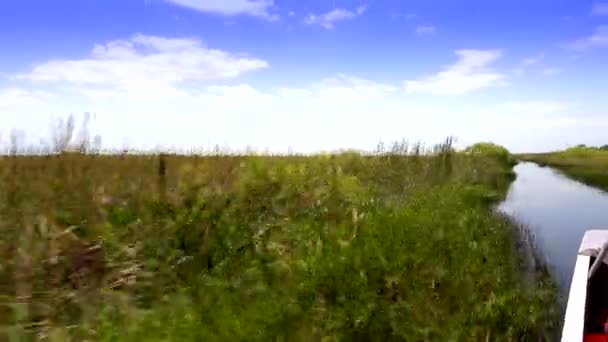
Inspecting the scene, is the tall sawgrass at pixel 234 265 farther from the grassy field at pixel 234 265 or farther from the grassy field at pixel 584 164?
the grassy field at pixel 584 164

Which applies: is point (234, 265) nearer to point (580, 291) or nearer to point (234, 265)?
point (234, 265)

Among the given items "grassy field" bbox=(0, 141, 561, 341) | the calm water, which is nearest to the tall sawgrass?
"grassy field" bbox=(0, 141, 561, 341)

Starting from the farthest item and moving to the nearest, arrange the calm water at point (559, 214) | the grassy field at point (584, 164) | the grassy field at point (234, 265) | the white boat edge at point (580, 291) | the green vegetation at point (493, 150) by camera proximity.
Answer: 1. the green vegetation at point (493, 150)
2. the grassy field at point (584, 164)
3. the calm water at point (559, 214)
4. the grassy field at point (234, 265)
5. the white boat edge at point (580, 291)

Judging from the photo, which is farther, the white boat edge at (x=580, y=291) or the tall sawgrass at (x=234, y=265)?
the tall sawgrass at (x=234, y=265)

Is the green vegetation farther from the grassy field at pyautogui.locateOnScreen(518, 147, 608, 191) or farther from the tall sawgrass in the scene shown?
the tall sawgrass

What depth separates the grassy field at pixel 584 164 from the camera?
33409 millimetres

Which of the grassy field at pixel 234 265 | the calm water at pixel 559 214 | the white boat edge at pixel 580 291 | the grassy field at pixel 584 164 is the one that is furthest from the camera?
the grassy field at pixel 584 164

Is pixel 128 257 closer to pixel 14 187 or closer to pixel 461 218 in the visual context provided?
pixel 14 187

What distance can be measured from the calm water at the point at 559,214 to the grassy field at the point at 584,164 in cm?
336

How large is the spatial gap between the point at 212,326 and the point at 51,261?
1920 mm

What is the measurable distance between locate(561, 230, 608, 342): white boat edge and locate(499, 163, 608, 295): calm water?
2560mm

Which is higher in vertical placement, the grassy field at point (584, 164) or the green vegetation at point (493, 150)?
the green vegetation at point (493, 150)

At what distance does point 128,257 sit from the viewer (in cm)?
631

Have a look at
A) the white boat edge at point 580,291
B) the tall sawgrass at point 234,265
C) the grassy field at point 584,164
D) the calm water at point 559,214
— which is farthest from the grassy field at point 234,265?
the grassy field at point 584,164
